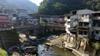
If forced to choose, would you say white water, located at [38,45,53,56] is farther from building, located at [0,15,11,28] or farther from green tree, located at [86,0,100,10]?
green tree, located at [86,0,100,10]

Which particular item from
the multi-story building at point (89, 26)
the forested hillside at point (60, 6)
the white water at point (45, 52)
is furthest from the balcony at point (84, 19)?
the forested hillside at point (60, 6)

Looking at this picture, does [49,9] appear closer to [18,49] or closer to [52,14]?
[52,14]

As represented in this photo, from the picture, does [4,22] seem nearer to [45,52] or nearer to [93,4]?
[45,52]

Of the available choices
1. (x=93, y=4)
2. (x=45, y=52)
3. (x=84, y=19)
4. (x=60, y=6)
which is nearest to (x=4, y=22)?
(x=45, y=52)

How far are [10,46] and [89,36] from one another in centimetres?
1709

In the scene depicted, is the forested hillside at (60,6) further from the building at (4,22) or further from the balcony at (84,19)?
the balcony at (84,19)

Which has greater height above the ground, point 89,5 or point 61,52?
point 89,5

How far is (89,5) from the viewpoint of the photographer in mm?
81688

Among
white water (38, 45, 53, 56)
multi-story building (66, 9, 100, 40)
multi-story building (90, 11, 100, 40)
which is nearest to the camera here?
white water (38, 45, 53, 56)

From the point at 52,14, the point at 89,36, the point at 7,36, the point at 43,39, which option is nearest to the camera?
the point at 89,36

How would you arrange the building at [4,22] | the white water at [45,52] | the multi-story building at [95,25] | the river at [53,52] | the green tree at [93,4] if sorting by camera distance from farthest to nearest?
the green tree at [93,4] → the building at [4,22] → the multi-story building at [95,25] → the white water at [45,52] → the river at [53,52]

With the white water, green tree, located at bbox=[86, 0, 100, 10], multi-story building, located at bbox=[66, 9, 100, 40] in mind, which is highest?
green tree, located at bbox=[86, 0, 100, 10]

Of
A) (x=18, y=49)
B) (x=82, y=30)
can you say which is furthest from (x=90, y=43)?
(x=18, y=49)

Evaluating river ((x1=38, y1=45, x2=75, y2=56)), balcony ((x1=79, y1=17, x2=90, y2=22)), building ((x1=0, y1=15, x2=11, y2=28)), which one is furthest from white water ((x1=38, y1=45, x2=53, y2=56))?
building ((x1=0, y1=15, x2=11, y2=28))
